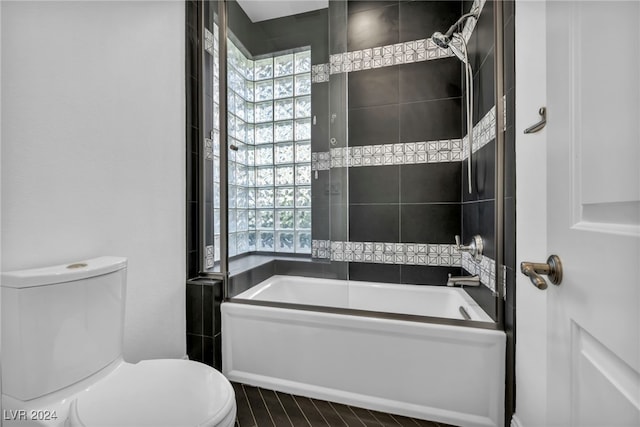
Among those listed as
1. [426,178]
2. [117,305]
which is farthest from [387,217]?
[117,305]

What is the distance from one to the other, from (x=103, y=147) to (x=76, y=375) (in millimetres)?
913

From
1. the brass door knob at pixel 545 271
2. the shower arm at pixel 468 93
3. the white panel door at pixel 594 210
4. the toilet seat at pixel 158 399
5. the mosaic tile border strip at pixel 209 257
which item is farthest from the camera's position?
the mosaic tile border strip at pixel 209 257

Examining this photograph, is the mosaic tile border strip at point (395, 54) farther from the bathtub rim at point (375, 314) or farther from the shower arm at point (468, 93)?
the bathtub rim at point (375, 314)

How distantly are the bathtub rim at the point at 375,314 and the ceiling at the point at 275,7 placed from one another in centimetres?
170

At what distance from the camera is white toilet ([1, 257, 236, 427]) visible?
2.88 ft

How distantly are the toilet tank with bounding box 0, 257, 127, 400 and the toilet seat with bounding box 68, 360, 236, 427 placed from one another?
111mm

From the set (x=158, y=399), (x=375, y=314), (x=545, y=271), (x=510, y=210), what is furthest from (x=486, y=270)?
(x=158, y=399)

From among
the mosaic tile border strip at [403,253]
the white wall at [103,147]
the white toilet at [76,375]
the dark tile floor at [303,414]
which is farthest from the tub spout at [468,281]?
the white wall at [103,147]

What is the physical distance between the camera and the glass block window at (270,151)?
1.81 metres

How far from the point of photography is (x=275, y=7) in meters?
1.80

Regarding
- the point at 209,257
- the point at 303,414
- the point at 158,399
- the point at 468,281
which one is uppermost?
the point at 209,257

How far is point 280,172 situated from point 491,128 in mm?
1172

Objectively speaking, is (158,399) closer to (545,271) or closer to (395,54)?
(545,271)

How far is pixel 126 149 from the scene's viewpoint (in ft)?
4.62
